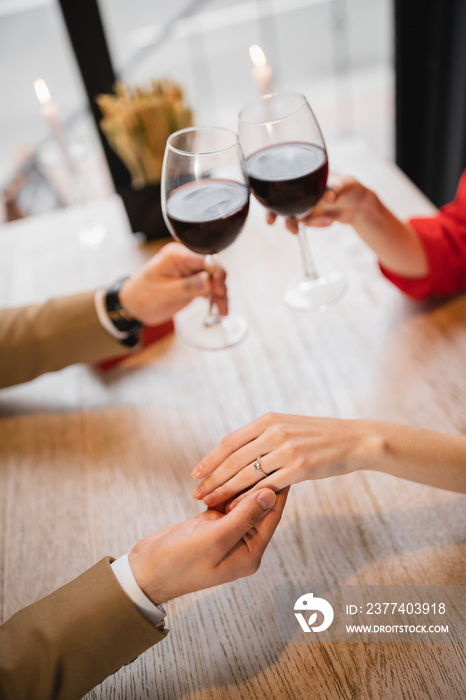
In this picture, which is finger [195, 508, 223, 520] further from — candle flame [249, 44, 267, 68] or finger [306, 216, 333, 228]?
candle flame [249, 44, 267, 68]

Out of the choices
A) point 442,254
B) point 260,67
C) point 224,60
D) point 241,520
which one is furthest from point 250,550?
point 224,60

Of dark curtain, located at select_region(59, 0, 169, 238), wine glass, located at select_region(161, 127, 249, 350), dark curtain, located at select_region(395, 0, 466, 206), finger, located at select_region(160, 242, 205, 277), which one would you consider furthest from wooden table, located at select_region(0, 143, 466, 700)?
dark curtain, located at select_region(395, 0, 466, 206)

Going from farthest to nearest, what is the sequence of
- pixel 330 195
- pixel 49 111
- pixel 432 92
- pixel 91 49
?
1. pixel 432 92
2. pixel 91 49
3. pixel 49 111
4. pixel 330 195

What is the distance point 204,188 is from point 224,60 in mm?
3728

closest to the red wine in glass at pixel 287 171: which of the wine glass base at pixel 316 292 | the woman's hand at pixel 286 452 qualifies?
the wine glass base at pixel 316 292

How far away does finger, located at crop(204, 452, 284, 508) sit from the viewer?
75cm

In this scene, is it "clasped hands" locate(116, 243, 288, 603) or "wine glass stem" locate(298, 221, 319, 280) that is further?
"wine glass stem" locate(298, 221, 319, 280)

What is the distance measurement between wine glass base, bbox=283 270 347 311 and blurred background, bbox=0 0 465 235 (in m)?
2.30

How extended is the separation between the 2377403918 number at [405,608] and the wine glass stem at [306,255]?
Result: 0.66 metres

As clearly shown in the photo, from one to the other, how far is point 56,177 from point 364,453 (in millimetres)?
2197

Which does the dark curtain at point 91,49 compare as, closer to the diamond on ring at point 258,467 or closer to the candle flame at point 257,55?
the candle flame at point 257,55

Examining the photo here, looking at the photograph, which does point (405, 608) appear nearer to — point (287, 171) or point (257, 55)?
point (287, 171)

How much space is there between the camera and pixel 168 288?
1.10 meters

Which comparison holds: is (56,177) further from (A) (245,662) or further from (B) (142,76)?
(A) (245,662)
